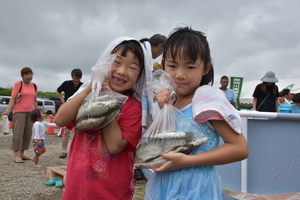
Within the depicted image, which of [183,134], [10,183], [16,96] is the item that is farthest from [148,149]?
[16,96]

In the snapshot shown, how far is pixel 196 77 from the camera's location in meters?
1.34

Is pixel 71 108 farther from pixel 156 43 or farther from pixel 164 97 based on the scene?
pixel 156 43

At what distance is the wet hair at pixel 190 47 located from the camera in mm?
1328

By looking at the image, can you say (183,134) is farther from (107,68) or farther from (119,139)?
(107,68)

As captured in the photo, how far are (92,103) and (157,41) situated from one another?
300 cm

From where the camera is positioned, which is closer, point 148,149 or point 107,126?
point 148,149

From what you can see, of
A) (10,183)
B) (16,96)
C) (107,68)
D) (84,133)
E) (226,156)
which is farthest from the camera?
(16,96)

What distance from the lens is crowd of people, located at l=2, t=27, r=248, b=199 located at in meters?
1.21

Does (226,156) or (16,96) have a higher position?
(16,96)

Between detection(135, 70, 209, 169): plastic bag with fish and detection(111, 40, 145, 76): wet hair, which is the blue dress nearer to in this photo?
detection(135, 70, 209, 169): plastic bag with fish

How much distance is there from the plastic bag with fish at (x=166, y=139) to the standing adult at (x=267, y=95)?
4.96 m

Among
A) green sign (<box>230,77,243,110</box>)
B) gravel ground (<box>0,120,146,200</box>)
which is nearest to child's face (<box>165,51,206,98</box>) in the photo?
gravel ground (<box>0,120,146,200</box>)

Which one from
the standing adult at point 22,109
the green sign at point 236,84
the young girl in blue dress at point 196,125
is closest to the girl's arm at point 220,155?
the young girl in blue dress at point 196,125

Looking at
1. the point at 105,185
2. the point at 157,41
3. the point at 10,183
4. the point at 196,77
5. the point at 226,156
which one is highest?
the point at 157,41
